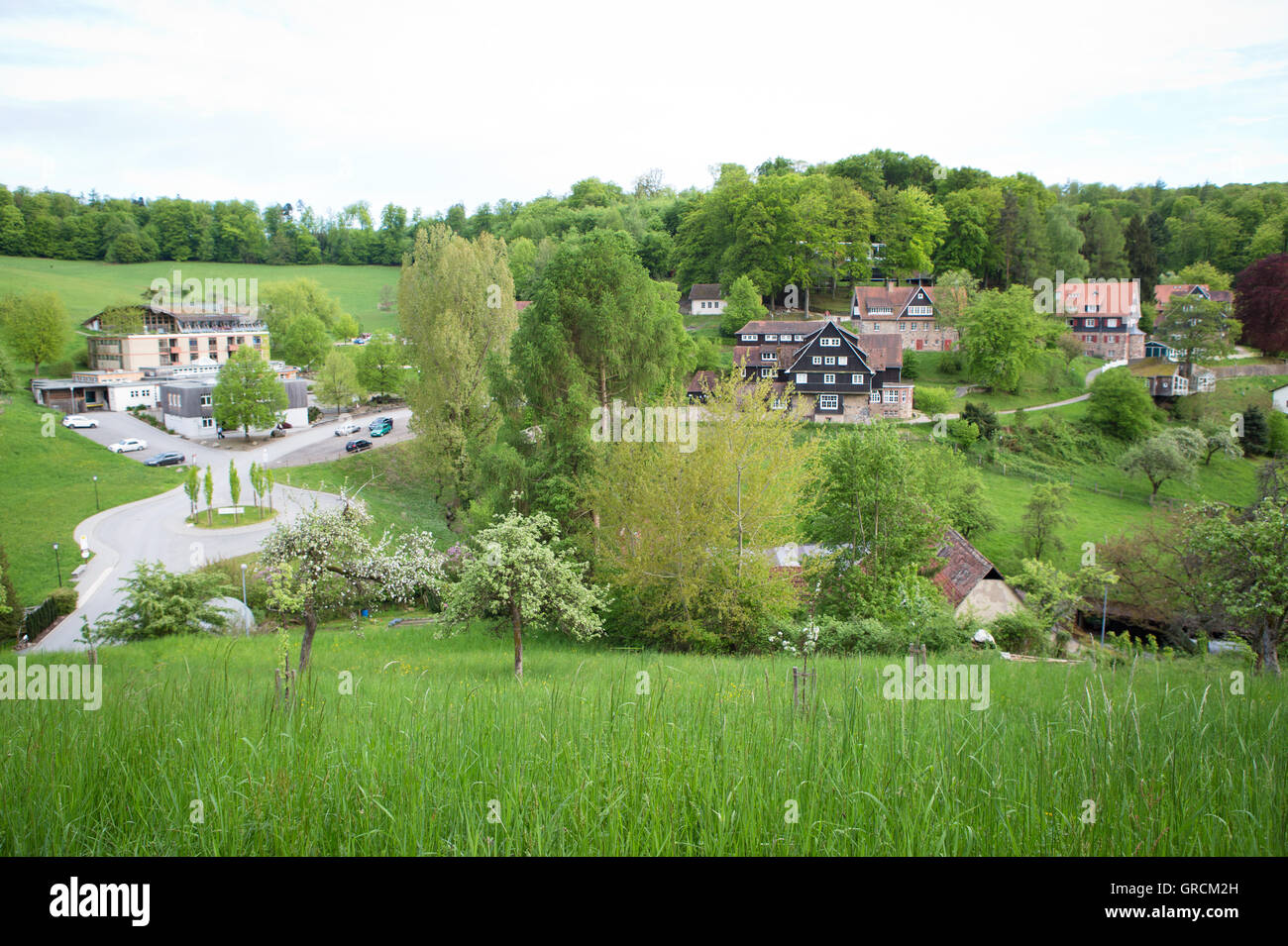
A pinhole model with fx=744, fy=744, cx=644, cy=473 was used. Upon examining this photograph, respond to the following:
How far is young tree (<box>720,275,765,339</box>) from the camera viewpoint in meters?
83.4

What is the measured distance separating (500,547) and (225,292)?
96653 millimetres

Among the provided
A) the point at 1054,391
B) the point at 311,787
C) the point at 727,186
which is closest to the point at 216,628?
the point at 311,787

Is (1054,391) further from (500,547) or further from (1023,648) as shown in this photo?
(500,547)

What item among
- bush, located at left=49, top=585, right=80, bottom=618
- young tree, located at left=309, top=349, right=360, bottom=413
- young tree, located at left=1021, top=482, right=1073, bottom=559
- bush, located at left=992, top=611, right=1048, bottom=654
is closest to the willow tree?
bush, located at left=49, top=585, right=80, bottom=618

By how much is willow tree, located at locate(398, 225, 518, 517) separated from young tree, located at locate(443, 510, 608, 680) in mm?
20086

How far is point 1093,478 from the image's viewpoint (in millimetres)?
56719

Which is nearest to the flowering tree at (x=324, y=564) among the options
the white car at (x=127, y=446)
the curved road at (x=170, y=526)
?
the curved road at (x=170, y=526)

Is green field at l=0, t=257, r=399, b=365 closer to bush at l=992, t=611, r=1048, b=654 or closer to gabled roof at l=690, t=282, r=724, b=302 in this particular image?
gabled roof at l=690, t=282, r=724, b=302

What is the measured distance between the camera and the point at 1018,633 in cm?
2138

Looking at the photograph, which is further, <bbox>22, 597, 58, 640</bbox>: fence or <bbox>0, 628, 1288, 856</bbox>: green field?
<bbox>22, 597, 58, 640</bbox>: fence

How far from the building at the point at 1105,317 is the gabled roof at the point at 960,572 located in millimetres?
66077

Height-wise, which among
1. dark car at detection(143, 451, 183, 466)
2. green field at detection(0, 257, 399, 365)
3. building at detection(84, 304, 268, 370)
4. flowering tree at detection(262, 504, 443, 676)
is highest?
green field at detection(0, 257, 399, 365)

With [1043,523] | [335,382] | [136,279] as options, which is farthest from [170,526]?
[136,279]
